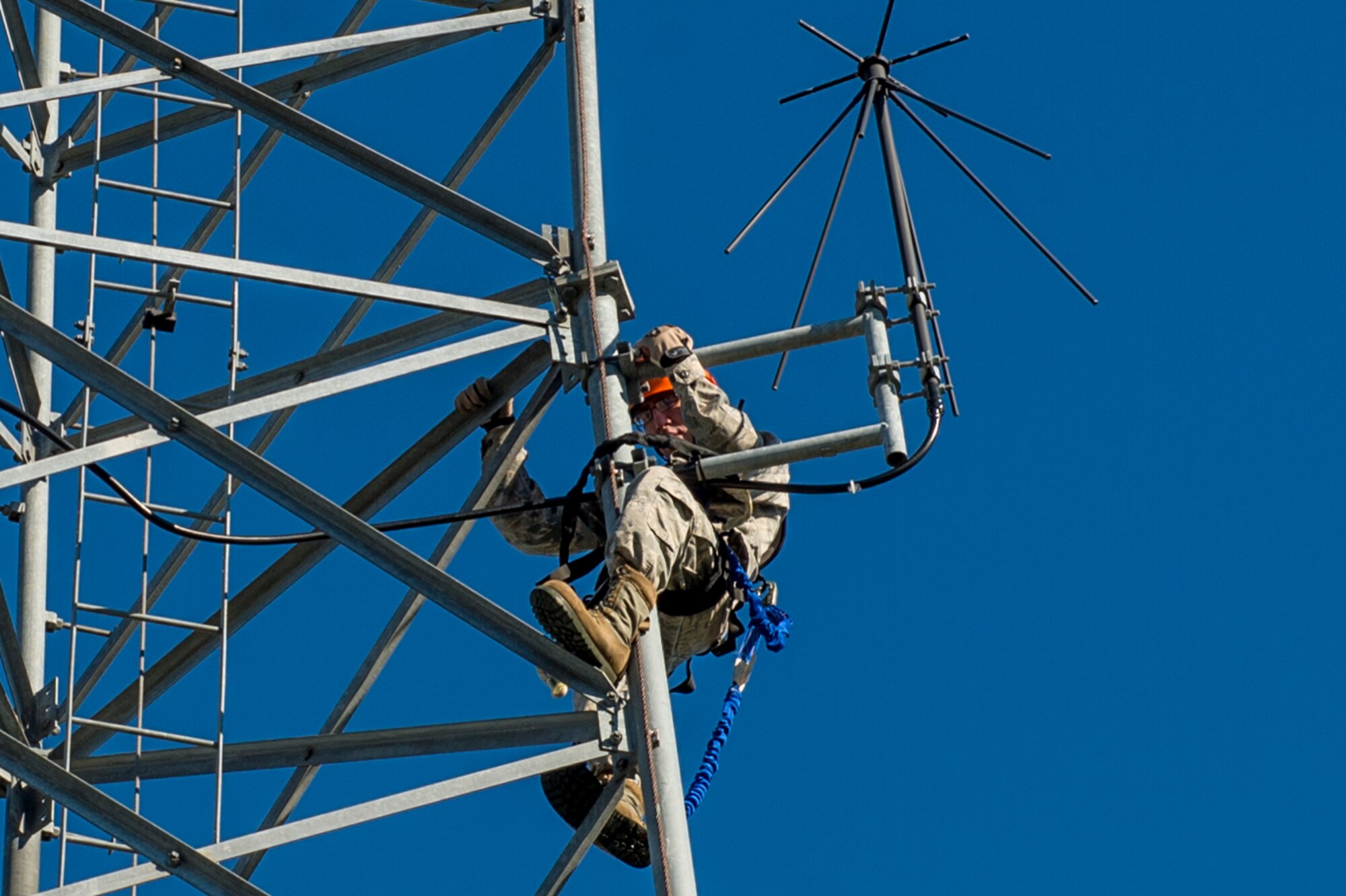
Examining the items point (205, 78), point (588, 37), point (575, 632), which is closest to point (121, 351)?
point (205, 78)

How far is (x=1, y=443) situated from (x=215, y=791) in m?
2.88

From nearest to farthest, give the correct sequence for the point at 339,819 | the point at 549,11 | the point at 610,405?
the point at 339,819
the point at 610,405
the point at 549,11

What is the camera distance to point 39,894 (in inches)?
380

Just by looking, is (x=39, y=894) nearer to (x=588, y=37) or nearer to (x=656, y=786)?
(x=656, y=786)

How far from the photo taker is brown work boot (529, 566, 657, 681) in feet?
34.0

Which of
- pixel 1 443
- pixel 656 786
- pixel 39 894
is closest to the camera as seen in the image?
pixel 39 894

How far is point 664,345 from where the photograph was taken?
1193cm

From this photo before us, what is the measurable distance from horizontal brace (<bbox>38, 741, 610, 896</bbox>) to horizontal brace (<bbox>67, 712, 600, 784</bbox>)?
0.81 ft

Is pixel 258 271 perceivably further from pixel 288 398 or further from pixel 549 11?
pixel 549 11

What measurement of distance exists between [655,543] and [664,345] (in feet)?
3.94

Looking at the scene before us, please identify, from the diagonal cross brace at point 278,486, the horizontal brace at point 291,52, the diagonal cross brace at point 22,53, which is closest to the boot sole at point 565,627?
the diagonal cross brace at point 278,486

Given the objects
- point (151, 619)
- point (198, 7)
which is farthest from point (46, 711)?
point (198, 7)

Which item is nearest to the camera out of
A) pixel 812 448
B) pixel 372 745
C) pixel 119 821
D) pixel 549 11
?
pixel 119 821

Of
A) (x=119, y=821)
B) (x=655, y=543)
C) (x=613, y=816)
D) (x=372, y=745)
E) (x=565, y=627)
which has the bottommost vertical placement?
(x=119, y=821)
